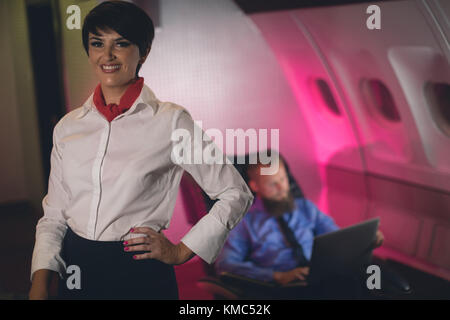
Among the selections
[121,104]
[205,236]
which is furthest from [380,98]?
[121,104]

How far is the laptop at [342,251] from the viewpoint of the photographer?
8.46 feet

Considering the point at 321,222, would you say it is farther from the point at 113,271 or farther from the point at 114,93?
the point at 114,93

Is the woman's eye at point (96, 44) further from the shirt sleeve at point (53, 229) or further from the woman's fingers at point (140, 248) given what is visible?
the woman's fingers at point (140, 248)

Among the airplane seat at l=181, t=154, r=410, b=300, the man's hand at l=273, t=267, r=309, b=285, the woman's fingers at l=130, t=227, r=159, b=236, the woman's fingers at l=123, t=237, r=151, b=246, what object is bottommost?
the man's hand at l=273, t=267, r=309, b=285

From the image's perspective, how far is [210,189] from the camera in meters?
1.92

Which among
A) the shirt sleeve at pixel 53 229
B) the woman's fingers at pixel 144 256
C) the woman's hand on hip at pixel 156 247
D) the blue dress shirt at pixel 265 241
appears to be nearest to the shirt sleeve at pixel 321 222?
the blue dress shirt at pixel 265 241

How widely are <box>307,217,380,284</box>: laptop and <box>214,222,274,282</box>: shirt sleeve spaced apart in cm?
32

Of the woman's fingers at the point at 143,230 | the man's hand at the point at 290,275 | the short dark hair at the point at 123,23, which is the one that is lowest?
the man's hand at the point at 290,275

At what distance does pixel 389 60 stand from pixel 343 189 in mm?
1053

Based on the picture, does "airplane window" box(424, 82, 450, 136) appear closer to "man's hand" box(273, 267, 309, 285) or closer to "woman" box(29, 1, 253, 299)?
"man's hand" box(273, 267, 309, 285)

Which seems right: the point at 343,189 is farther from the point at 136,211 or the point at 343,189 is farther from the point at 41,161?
the point at 41,161

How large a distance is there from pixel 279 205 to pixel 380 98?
1.19 metres

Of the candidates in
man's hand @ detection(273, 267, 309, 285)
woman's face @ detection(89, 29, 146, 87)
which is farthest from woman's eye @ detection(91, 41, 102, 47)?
man's hand @ detection(273, 267, 309, 285)

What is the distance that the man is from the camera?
2707 millimetres
